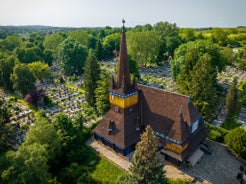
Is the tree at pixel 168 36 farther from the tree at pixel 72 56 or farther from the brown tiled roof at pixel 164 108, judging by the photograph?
the brown tiled roof at pixel 164 108

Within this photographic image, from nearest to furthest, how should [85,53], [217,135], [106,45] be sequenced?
[217,135], [85,53], [106,45]

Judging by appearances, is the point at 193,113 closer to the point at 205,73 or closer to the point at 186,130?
the point at 186,130

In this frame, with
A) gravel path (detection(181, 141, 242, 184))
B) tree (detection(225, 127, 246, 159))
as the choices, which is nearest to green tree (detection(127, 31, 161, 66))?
tree (detection(225, 127, 246, 159))

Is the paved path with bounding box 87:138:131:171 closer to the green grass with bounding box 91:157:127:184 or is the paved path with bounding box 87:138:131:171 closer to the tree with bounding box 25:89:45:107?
the green grass with bounding box 91:157:127:184

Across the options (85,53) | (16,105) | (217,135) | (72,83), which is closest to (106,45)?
(85,53)

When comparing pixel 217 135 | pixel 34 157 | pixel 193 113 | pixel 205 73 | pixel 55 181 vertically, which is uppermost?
pixel 205 73

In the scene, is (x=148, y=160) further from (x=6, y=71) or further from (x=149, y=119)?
(x=6, y=71)

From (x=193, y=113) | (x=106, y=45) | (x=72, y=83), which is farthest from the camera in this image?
(x=106, y=45)

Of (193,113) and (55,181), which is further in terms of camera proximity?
(193,113)
